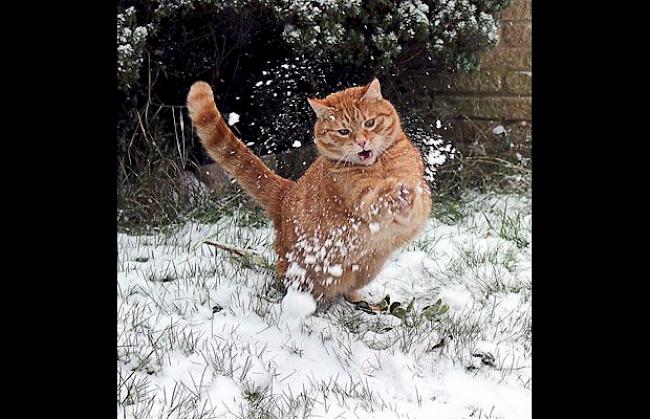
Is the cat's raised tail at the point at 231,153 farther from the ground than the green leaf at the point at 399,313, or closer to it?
farther from the ground

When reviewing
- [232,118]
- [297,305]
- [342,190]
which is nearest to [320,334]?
[297,305]

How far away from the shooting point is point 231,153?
127cm

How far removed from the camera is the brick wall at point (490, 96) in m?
1.52

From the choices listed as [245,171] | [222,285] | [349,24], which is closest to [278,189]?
[245,171]

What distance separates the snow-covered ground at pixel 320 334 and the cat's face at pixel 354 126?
0.28 m

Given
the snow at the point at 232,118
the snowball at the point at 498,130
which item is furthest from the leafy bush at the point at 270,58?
the snowball at the point at 498,130

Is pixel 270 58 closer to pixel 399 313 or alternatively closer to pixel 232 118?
pixel 232 118

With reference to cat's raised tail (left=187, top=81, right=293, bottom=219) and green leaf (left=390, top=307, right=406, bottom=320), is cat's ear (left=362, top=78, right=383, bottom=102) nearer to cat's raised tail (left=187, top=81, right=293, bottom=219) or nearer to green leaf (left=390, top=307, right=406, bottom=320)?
cat's raised tail (left=187, top=81, right=293, bottom=219)

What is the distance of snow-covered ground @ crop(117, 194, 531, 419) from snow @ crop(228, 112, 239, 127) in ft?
0.69

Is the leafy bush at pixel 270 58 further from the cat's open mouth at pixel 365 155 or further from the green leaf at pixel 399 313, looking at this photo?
the green leaf at pixel 399 313
